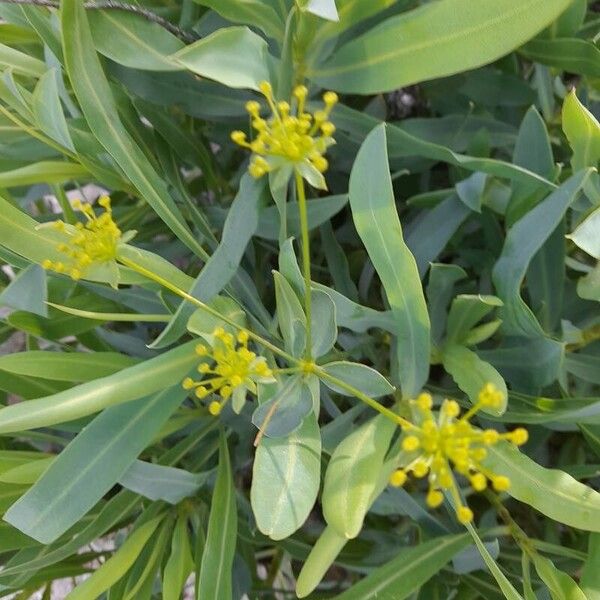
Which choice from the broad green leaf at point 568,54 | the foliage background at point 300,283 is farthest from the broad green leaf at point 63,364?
the broad green leaf at point 568,54

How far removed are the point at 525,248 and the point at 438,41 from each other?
16 centimetres

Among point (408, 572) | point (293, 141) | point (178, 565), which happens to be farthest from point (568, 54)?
point (178, 565)

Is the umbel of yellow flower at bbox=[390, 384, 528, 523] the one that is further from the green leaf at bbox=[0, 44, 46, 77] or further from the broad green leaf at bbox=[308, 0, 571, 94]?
the green leaf at bbox=[0, 44, 46, 77]

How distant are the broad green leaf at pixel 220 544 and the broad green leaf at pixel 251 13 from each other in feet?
1.25

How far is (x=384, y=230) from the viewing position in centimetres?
51

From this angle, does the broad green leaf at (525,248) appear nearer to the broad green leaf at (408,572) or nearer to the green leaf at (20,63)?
the broad green leaf at (408,572)

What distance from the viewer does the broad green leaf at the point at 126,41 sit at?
0.56 meters

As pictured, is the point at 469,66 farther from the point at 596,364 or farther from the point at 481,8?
the point at 596,364

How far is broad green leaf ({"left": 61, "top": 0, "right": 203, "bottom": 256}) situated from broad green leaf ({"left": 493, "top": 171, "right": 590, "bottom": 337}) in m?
0.24

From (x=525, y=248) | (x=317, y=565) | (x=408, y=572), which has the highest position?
(x=525, y=248)

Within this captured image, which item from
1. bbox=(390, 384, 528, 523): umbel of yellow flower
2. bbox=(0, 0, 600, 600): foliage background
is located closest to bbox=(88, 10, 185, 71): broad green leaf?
bbox=(0, 0, 600, 600): foliage background

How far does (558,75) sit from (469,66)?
1.39ft

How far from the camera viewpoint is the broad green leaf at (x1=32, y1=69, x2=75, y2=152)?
52cm

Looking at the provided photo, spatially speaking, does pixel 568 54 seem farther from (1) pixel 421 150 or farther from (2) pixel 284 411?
(2) pixel 284 411
